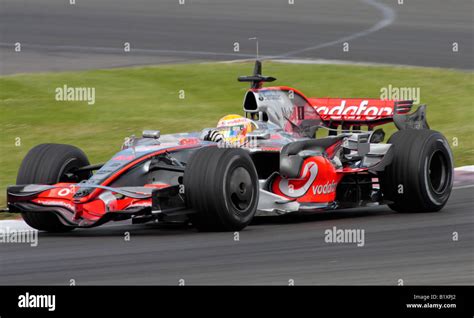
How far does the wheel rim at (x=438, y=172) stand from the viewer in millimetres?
13398

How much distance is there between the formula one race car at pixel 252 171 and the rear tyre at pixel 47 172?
0.01 meters

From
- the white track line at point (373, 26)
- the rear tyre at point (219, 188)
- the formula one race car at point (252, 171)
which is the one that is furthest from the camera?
the white track line at point (373, 26)

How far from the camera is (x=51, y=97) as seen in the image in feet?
70.8

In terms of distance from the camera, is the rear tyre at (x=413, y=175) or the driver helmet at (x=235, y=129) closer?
the driver helmet at (x=235, y=129)

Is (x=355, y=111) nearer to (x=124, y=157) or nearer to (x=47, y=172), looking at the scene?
(x=124, y=157)

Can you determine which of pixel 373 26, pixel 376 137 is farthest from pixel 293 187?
pixel 373 26

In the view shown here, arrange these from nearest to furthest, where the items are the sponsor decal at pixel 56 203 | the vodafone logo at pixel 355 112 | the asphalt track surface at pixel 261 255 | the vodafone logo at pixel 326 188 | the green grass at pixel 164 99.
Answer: the asphalt track surface at pixel 261 255
the sponsor decal at pixel 56 203
the vodafone logo at pixel 326 188
the vodafone logo at pixel 355 112
the green grass at pixel 164 99

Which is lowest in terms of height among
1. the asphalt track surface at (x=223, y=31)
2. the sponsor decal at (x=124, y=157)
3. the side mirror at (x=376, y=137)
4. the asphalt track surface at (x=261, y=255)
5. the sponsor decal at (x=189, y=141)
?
the asphalt track surface at (x=261, y=255)

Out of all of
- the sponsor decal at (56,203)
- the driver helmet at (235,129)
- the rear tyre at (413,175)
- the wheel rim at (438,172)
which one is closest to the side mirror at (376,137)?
the rear tyre at (413,175)

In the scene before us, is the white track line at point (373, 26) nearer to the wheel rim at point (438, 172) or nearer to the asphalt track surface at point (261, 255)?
the wheel rim at point (438, 172)

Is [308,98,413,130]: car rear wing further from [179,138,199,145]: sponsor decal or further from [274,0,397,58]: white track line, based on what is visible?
[274,0,397,58]: white track line

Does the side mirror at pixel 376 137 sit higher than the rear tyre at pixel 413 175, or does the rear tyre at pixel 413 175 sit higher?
the side mirror at pixel 376 137
